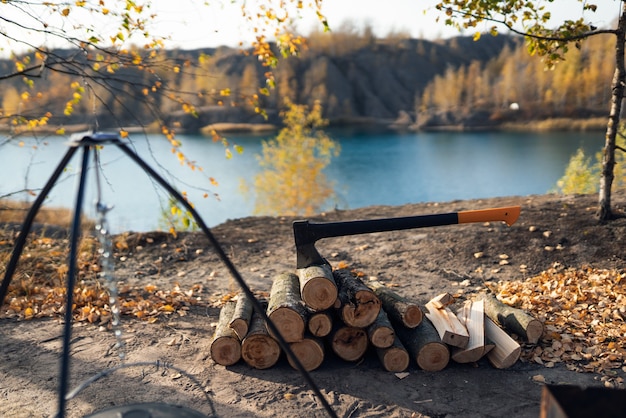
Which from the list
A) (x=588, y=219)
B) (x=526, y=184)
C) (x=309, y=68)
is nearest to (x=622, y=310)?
(x=588, y=219)

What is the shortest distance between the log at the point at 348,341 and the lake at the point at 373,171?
20574mm

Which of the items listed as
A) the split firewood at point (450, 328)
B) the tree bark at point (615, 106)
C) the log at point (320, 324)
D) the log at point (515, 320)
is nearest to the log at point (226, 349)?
the log at point (320, 324)

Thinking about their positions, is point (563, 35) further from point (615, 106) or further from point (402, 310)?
point (402, 310)

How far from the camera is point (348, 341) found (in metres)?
4.31

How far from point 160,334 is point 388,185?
30485 mm

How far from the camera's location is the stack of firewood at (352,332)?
4168 mm

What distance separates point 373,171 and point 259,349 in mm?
34551

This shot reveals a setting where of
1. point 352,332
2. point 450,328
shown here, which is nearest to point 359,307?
point 352,332

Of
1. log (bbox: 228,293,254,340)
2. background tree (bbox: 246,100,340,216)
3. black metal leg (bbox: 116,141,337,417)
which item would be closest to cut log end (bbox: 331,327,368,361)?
log (bbox: 228,293,254,340)

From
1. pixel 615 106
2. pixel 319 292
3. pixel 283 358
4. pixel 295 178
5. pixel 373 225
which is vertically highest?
pixel 615 106

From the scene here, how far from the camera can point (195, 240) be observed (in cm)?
841

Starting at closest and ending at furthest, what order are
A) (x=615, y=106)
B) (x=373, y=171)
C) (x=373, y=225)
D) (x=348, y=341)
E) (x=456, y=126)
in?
(x=348, y=341), (x=373, y=225), (x=615, y=106), (x=373, y=171), (x=456, y=126)

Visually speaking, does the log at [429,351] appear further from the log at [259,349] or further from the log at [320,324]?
the log at [259,349]

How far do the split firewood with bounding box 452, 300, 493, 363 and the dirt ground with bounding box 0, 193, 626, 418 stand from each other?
11cm
